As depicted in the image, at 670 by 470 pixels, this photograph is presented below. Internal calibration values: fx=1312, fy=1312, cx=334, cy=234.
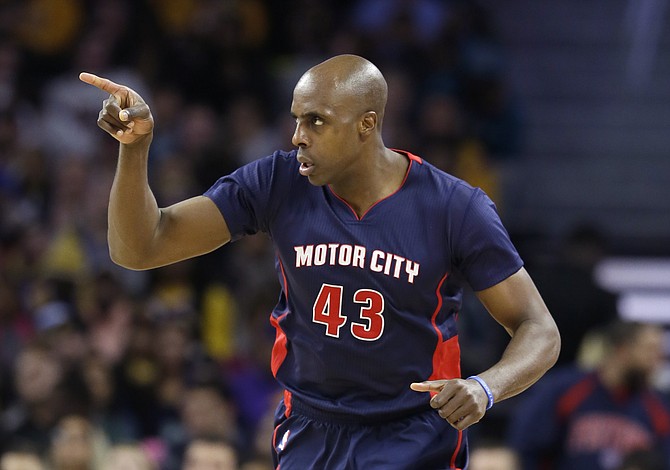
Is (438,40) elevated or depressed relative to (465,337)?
elevated

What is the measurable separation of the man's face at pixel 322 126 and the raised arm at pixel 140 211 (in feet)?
1.35

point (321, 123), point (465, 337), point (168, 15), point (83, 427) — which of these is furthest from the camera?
point (168, 15)

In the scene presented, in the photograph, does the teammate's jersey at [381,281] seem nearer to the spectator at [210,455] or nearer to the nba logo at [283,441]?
the nba logo at [283,441]

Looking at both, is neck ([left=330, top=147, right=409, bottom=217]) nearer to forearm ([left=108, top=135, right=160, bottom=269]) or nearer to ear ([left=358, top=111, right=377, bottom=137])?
ear ([left=358, top=111, right=377, bottom=137])

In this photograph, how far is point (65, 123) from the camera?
1152cm

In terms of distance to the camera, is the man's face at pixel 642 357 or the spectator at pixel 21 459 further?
the man's face at pixel 642 357

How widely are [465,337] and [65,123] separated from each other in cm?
419

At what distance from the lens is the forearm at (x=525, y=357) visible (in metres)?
4.12

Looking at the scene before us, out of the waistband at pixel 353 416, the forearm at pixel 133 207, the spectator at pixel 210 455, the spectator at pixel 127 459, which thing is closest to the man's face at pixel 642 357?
the spectator at pixel 210 455

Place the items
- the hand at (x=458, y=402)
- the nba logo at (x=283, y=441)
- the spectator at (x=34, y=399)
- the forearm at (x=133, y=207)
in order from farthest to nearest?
the spectator at (x=34, y=399), the nba logo at (x=283, y=441), the forearm at (x=133, y=207), the hand at (x=458, y=402)

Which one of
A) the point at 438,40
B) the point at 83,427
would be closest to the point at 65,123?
the point at 438,40

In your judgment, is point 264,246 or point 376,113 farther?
point 264,246

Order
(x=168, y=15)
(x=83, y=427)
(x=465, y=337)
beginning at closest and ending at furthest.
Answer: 1. (x=83, y=427)
2. (x=465, y=337)
3. (x=168, y=15)

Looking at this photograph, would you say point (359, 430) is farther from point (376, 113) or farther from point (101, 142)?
point (101, 142)
